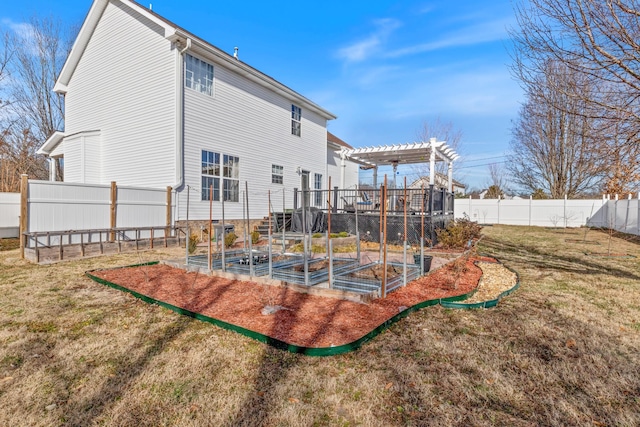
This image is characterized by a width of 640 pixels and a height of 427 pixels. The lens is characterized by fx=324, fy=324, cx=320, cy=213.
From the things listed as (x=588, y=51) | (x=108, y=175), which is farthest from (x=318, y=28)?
(x=588, y=51)

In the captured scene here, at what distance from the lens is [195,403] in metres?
2.09

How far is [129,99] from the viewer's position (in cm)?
1124

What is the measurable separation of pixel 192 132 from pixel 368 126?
23291 millimetres

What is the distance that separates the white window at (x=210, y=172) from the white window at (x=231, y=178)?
280 mm

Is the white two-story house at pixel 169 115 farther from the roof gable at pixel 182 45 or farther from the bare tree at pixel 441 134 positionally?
the bare tree at pixel 441 134

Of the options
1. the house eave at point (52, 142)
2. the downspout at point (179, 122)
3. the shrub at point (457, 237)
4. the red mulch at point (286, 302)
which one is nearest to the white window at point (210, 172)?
the downspout at point (179, 122)

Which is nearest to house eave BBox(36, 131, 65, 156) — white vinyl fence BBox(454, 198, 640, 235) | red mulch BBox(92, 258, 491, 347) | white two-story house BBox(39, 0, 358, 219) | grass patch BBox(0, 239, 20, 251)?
white two-story house BBox(39, 0, 358, 219)

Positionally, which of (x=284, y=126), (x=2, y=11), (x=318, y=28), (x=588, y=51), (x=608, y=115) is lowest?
(x=608, y=115)

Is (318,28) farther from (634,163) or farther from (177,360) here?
(177,360)

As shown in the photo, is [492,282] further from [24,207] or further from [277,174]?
[277,174]

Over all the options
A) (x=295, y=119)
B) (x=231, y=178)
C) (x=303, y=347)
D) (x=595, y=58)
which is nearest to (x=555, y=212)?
(x=295, y=119)

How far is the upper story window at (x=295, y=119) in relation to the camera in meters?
A: 15.0

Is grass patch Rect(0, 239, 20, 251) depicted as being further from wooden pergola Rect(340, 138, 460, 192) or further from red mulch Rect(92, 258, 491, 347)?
wooden pergola Rect(340, 138, 460, 192)

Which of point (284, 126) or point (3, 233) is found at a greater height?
point (284, 126)
